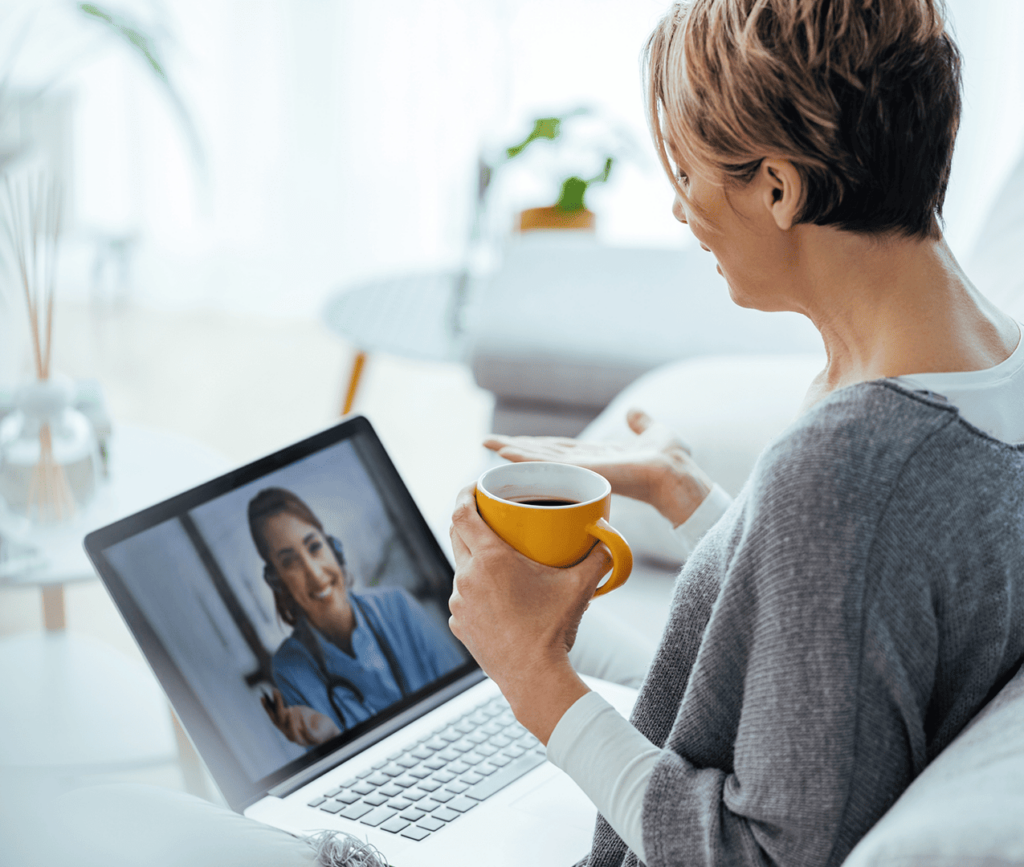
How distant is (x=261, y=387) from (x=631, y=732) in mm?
2507

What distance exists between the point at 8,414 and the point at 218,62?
2.31 meters

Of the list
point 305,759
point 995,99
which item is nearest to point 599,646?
point 305,759

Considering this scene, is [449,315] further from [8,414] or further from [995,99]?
[995,99]

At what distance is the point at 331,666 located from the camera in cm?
86

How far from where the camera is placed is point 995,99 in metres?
2.43

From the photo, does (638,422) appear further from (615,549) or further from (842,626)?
(842,626)

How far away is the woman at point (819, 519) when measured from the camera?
20.4 inches

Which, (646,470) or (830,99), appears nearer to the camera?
(830,99)

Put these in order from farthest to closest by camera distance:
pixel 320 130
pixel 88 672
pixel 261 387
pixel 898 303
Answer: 1. pixel 320 130
2. pixel 261 387
3. pixel 88 672
4. pixel 898 303

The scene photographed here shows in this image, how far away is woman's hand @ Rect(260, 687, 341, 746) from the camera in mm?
817

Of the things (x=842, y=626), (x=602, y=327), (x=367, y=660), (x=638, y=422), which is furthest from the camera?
(x=602, y=327)

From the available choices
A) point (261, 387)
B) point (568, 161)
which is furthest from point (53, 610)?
point (568, 161)

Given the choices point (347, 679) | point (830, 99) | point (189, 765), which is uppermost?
point (830, 99)

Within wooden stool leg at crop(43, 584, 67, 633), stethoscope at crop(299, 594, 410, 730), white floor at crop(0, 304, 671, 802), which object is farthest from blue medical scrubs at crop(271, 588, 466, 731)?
A: white floor at crop(0, 304, 671, 802)
